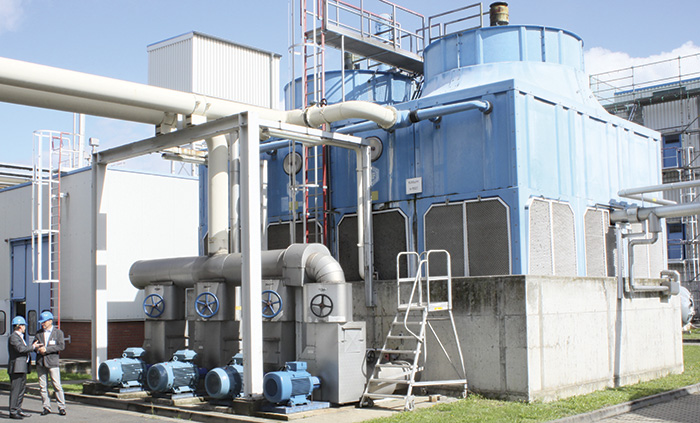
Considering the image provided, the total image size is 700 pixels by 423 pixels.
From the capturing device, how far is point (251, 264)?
41.8ft

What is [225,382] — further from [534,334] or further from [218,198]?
[534,334]

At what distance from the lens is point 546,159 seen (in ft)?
50.8

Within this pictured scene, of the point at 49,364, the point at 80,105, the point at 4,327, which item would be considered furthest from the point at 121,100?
the point at 4,327

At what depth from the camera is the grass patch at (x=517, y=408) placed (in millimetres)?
11609

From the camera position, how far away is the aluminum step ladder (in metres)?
13.4

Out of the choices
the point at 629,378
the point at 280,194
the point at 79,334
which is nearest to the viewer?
the point at 629,378

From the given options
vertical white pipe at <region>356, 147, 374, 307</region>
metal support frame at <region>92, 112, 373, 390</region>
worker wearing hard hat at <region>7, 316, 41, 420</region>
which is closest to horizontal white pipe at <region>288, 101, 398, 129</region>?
metal support frame at <region>92, 112, 373, 390</region>

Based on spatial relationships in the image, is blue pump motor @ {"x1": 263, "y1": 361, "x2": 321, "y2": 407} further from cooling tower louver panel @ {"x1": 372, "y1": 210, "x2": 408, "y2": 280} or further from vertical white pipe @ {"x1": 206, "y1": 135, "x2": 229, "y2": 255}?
cooling tower louver panel @ {"x1": 372, "y1": 210, "x2": 408, "y2": 280}

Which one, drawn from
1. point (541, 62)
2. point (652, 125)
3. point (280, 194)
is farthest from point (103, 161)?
point (652, 125)

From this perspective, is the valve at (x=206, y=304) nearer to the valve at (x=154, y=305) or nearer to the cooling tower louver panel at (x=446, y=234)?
the valve at (x=154, y=305)

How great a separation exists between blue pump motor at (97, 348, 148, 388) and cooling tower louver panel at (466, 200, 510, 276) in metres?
7.17

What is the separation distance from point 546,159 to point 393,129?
3.34m

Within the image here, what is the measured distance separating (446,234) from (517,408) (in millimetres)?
4314

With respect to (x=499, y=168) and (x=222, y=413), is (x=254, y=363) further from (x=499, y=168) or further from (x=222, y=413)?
(x=499, y=168)
